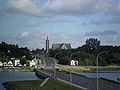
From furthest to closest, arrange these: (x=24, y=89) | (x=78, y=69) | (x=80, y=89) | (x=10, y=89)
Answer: (x=78, y=69)
(x=10, y=89)
(x=24, y=89)
(x=80, y=89)

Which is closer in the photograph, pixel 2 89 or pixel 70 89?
pixel 70 89

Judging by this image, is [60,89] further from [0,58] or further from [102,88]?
[0,58]

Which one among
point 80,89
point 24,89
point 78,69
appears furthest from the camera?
point 78,69

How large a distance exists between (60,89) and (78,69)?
126m

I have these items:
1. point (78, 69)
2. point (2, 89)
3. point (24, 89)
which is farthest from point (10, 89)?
point (78, 69)

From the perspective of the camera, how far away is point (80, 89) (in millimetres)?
62438

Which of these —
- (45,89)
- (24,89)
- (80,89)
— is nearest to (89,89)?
(80,89)

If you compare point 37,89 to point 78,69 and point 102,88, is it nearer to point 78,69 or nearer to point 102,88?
point 102,88

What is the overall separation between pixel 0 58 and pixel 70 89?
464 ft

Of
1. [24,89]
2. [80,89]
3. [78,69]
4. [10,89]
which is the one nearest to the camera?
[80,89]

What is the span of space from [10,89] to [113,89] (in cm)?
2565

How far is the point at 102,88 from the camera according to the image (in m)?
65.8

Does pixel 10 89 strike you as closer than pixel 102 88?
No

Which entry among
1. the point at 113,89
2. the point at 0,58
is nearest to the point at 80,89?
the point at 113,89
